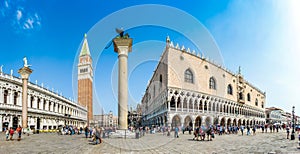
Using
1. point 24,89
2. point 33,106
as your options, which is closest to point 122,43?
point 24,89

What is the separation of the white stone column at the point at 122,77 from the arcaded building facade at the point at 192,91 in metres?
15.0

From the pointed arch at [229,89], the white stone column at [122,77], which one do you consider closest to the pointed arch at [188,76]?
the pointed arch at [229,89]

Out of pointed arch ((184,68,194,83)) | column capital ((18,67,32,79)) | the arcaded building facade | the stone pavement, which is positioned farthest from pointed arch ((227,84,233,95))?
column capital ((18,67,32,79))

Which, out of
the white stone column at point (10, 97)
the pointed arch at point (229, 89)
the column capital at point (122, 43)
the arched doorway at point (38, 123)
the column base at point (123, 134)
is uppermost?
the column capital at point (122, 43)

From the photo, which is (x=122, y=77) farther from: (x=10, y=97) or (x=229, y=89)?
(x=229, y=89)

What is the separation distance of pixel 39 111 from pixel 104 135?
33660mm

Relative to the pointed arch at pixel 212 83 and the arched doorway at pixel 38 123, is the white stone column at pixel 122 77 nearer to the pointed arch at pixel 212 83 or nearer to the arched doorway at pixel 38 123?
the pointed arch at pixel 212 83

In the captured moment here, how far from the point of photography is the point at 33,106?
4766cm

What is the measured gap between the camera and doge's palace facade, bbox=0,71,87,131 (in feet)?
124

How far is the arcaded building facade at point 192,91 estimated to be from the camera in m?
40.4

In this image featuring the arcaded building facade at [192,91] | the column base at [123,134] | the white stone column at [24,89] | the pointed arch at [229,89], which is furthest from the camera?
the pointed arch at [229,89]

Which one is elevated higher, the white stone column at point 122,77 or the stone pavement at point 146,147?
the white stone column at point 122,77

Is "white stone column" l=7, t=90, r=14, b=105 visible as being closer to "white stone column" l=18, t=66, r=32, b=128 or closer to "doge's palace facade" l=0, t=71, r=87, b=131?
"doge's palace facade" l=0, t=71, r=87, b=131

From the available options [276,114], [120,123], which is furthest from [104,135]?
[276,114]
